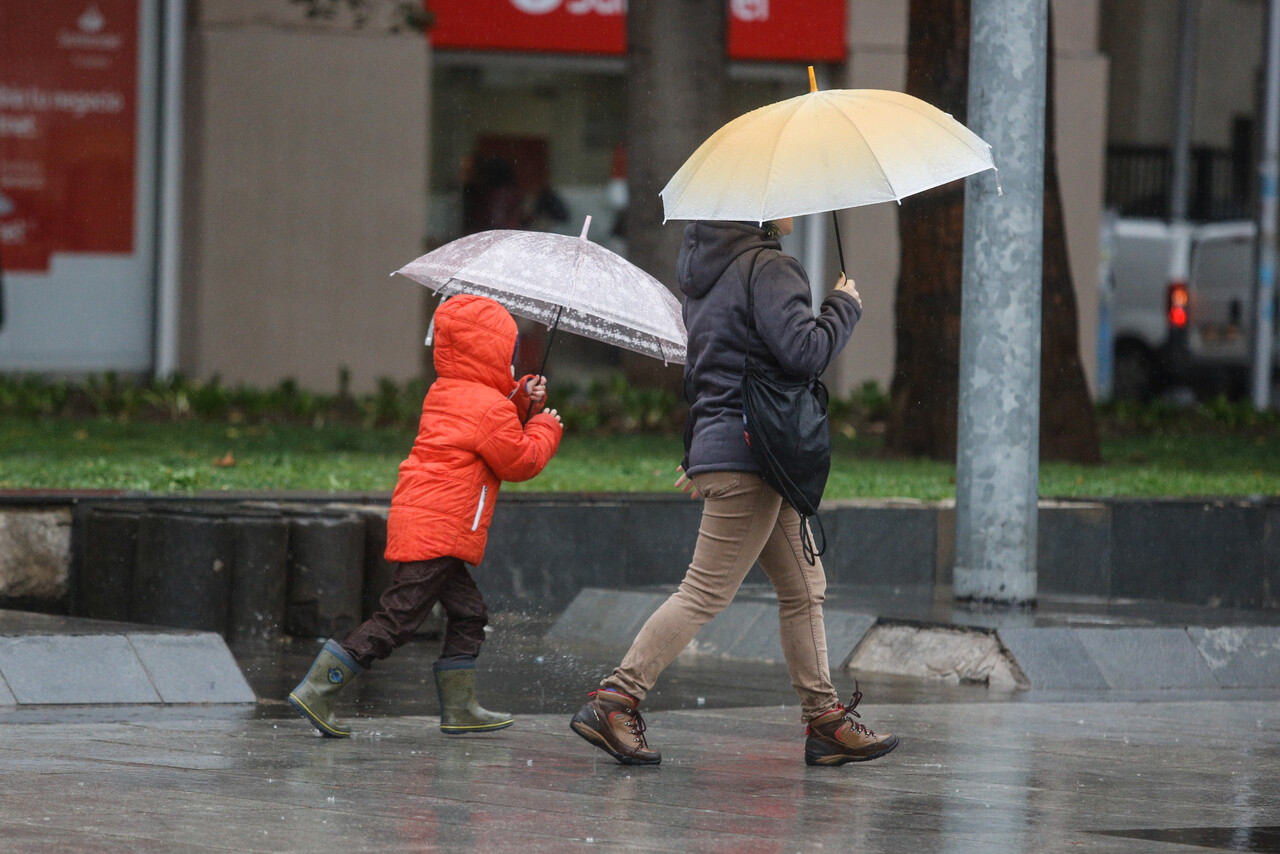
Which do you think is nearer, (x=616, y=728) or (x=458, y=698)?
(x=616, y=728)

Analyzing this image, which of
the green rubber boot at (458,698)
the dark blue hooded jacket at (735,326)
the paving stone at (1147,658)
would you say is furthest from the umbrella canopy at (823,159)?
the paving stone at (1147,658)

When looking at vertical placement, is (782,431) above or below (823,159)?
below

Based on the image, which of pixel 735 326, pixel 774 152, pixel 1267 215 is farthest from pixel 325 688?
pixel 1267 215

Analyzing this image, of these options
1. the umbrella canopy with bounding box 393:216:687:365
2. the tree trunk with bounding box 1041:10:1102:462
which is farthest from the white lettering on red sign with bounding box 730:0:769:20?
the umbrella canopy with bounding box 393:216:687:365

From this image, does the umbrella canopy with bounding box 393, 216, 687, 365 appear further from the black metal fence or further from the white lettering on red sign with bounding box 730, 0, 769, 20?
the black metal fence

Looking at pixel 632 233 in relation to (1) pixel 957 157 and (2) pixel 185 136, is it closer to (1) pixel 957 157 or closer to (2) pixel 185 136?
(2) pixel 185 136

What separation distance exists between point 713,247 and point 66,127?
12.8 meters

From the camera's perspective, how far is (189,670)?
6547mm

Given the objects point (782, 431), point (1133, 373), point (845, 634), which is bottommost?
point (1133, 373)

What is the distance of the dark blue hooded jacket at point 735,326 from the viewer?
17.6 ft

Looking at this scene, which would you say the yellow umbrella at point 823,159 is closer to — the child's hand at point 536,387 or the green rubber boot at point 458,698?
the child's hand at point 536,387

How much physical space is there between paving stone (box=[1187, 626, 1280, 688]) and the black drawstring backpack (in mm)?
2824

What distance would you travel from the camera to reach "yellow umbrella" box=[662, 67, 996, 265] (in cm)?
538

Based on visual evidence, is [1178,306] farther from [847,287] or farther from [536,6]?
[847,287]
